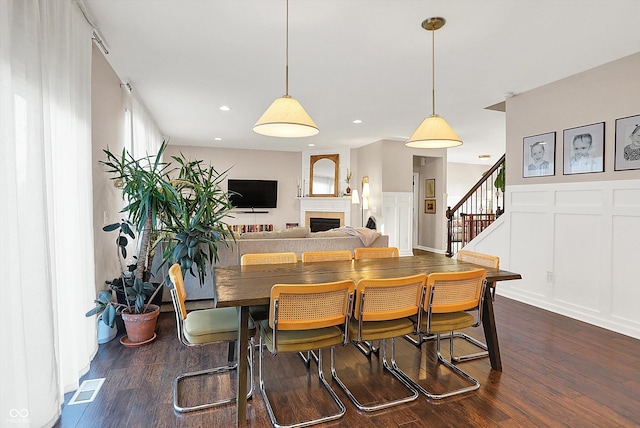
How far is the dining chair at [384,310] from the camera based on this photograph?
2.07m

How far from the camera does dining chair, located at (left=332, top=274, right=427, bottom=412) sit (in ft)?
6.80

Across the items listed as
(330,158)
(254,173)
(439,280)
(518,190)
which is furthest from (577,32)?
(254,173)

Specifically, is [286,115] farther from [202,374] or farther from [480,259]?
[480,259]

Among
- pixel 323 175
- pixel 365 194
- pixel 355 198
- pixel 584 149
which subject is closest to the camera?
pixel 584 149

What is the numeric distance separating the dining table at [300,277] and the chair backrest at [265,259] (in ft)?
0.34

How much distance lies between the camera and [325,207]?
895cm

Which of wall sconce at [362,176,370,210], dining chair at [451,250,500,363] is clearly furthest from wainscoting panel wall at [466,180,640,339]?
wall sconce at [362,176,370,210]

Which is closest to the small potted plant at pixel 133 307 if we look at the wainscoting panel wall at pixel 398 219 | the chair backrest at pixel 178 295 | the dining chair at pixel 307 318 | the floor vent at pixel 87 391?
the floor vent at pixel 87 391

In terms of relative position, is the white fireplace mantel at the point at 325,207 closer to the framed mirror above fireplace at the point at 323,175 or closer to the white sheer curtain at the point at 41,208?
the framed mirror above fireplace at the point at 323,175

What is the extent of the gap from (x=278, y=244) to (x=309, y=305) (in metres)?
2.52

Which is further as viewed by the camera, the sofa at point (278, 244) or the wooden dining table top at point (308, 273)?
the sofa at point (278, 244)

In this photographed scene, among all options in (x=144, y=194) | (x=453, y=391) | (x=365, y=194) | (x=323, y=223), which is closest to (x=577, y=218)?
(x=453, y=391)

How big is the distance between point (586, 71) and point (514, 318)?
280 cm

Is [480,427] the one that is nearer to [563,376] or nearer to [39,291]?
[563,376]
